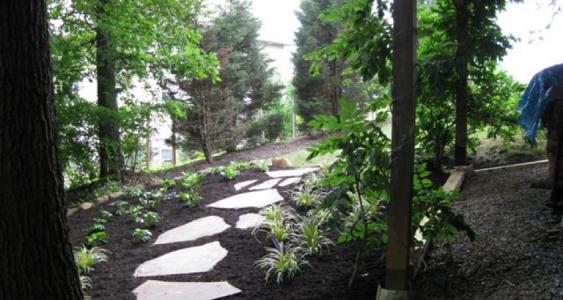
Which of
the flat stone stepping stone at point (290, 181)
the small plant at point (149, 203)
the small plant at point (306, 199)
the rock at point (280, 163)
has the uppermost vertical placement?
the rock at point (280, 163)

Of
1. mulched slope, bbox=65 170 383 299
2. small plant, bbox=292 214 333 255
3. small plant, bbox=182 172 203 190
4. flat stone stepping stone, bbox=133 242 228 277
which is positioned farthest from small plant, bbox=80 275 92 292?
small plant, bbox=182 172 203 190

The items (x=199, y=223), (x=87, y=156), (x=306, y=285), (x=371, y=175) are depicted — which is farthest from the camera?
(x=87, y=156)

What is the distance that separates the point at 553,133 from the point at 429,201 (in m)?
1.31

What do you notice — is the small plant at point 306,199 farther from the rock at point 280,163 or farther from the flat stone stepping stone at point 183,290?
the rock at point 280,163

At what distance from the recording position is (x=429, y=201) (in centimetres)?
183

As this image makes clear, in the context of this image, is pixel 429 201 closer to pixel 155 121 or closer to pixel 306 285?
pixel 306 285

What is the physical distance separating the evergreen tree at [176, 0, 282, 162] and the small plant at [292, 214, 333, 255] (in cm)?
421

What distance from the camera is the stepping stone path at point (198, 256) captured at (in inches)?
95.4

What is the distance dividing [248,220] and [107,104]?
10.9ft

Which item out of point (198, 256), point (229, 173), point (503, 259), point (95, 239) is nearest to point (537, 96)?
point (503, 259)

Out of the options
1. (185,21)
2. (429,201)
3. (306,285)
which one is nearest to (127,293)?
(306,285)

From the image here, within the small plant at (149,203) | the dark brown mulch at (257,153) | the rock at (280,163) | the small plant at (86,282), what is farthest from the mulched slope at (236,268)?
the dark brown mulch at (257,153)

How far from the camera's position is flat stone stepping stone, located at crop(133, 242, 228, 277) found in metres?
2.80

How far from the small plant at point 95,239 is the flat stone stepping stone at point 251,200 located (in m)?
1.15
